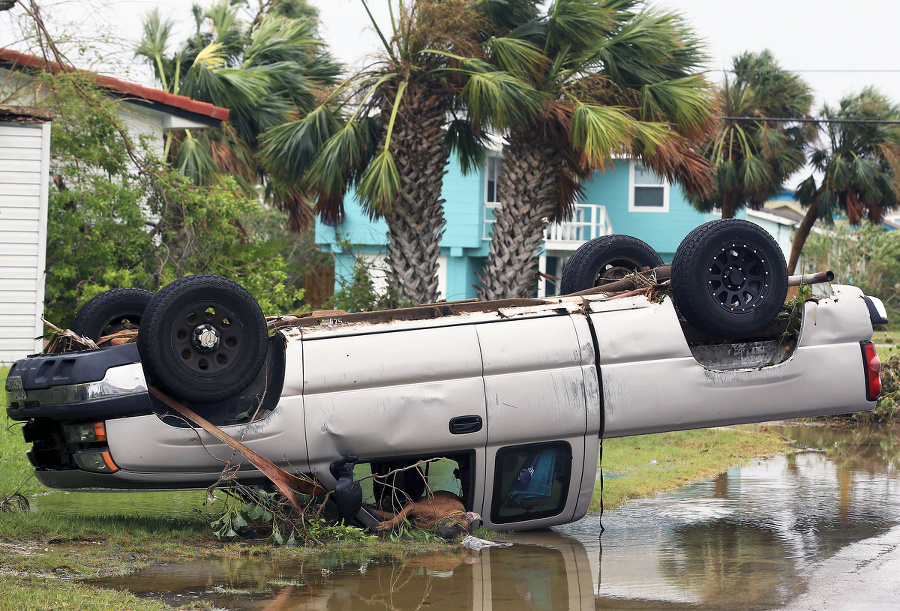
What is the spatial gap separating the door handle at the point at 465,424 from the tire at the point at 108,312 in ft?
8.04

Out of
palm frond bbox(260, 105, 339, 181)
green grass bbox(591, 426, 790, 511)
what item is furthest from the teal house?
green grass bbox(591, 426, 790, 511)

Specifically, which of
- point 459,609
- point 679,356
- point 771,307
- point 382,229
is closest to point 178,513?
point 459,609

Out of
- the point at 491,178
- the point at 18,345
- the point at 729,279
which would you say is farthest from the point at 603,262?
the point at 491,178

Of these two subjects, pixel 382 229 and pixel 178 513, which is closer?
pixel 178 513

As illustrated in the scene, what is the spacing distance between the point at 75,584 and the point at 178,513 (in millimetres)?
2395

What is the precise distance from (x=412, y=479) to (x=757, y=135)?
2904cm

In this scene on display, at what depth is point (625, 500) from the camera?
346 inches

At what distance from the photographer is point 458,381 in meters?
6.46

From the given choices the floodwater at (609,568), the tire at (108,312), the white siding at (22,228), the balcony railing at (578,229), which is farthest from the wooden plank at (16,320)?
the balcony railing at (578,229)

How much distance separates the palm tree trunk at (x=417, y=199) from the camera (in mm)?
15812

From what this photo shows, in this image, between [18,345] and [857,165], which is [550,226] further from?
[18,345]

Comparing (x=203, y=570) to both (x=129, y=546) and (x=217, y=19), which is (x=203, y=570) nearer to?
(x=129, y=546)

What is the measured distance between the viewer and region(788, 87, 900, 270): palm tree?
109 feet

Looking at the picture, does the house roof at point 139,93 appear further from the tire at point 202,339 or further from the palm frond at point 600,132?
the tire at point 202,339
